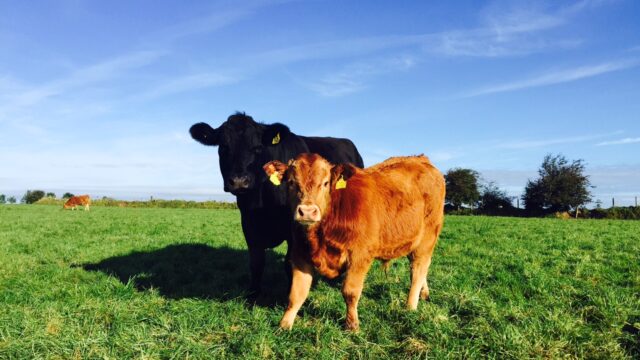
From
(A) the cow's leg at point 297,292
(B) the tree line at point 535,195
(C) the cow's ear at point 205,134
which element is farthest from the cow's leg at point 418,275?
(B) the tree line at point 535,195

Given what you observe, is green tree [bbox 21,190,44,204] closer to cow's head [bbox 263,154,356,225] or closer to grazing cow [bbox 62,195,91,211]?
grazing cow [bbox 62,195,91,211]

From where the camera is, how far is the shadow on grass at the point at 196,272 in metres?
6.32

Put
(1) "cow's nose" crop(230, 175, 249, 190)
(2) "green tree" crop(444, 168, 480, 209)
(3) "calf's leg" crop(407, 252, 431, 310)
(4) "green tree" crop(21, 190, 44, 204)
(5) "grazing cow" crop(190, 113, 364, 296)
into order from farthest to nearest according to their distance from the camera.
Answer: (4) "green tree" crop(21, 190, 44, 204) < (2) "green tree" crop(444, 168, 480, 209) < (5) "grazing cow" crop(190, 113, 364, 296) < (1) "cow's nose" crop(230, 175, 249, 190) < (3) "calf's leg" crop(407, 252, 431, 310)

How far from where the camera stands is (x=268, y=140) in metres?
6.50

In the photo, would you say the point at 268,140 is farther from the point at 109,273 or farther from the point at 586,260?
the point at 586,260

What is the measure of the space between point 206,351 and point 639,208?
43.4 metres

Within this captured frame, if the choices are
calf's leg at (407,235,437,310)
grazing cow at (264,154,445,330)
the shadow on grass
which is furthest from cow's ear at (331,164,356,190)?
the shadow on grass

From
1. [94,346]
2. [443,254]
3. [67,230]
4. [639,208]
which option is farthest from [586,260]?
[639,208]

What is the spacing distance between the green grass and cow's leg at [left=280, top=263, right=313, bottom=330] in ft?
0.43

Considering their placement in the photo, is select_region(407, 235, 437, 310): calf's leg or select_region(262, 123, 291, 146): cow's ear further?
select_region(262, 123, 291, 146): cow's ear

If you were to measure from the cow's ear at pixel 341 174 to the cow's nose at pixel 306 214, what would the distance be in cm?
63

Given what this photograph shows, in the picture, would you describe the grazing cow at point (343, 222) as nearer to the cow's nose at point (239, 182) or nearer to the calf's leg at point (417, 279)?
the calf's leg at point (417, 279)

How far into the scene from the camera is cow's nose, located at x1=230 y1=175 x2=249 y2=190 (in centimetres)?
575

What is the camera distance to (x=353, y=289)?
15.5 ft
